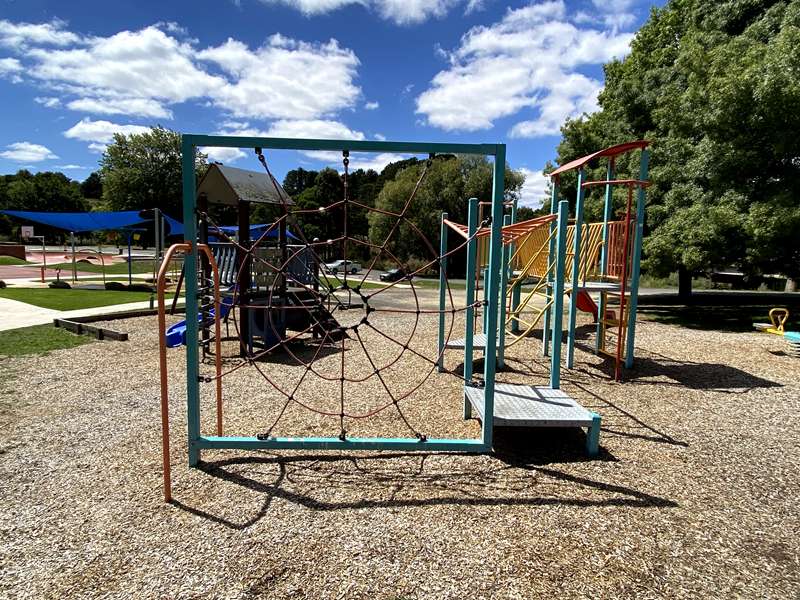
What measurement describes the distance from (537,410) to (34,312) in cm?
1092

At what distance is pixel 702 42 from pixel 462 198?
70.6 feet

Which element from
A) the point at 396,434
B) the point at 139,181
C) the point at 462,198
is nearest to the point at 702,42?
the point at 396,434

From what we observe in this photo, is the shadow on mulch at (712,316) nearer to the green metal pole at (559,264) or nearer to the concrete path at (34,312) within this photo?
the green metal pole at (559,264)

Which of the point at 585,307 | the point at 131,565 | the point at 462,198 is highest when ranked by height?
the point at 462,198

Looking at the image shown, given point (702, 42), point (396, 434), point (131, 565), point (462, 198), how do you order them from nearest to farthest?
1. point (131, 565)
2. point (396, 434)
3. point (702, 42)
4. point (462, 198)

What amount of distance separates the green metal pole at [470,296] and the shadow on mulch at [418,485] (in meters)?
0.84

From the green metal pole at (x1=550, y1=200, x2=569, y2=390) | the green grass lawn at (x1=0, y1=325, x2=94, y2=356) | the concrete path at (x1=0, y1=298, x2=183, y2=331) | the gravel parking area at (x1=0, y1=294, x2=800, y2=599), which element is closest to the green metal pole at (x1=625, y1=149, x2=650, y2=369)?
the gravel parking area at (x1=0, y1=294, x2=800, y2=599)

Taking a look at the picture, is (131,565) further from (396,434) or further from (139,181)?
(139,181)

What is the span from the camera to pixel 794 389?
5.75m

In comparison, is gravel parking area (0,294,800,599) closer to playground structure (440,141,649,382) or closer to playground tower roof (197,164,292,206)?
playground structure (440,141,649,382)

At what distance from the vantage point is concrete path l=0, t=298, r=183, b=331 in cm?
895

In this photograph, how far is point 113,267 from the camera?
28.1 metres

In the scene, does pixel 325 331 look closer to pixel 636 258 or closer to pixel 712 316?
pixel 636 258

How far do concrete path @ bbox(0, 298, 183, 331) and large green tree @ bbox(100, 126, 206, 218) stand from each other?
143 ft
